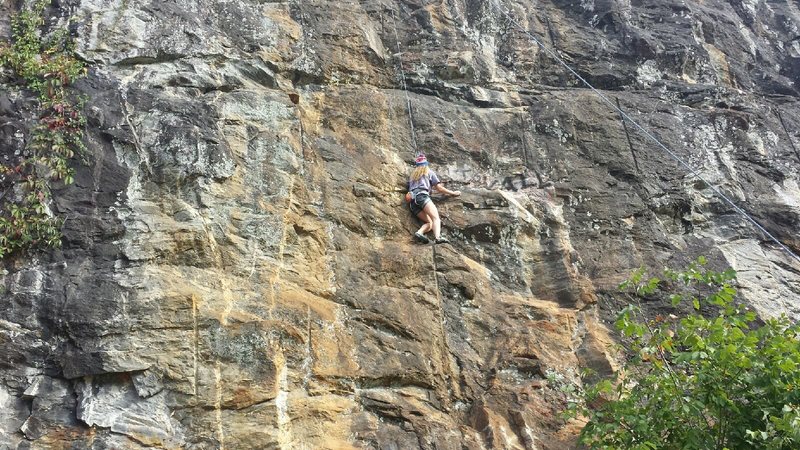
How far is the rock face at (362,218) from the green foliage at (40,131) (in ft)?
0.60

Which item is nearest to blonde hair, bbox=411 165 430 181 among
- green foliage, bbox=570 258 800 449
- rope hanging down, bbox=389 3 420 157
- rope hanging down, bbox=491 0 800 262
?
rope hanging down, bbox=389 3 420 157

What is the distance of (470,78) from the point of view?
11523mm

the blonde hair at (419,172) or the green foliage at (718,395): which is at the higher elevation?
the green foliage at (718,395)

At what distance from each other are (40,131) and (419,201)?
14.6 ft

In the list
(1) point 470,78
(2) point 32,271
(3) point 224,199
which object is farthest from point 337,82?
(2) point 32,271

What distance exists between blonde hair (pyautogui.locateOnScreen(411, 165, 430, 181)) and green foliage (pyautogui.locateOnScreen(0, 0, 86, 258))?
402cm

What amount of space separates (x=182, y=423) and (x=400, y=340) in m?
2.47

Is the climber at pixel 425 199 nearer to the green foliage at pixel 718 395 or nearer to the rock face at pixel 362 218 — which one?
the rock face at pixel 362 218

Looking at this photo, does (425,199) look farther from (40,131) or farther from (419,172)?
(40,131)

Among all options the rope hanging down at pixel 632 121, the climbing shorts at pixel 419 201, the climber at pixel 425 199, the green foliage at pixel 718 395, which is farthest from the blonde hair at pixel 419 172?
the green foliage at pixel 718 395

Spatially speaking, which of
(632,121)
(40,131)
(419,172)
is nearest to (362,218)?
(419,172)

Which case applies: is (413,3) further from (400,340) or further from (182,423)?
(182,423)

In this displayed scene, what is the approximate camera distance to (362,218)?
9.12m

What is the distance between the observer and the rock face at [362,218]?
7.01m
